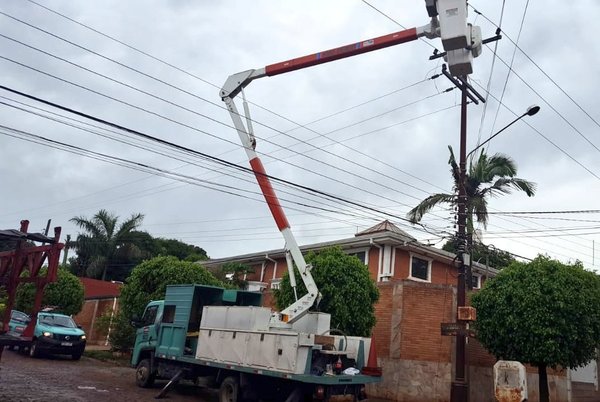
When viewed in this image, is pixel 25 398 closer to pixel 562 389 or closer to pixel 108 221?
pixel 562 389

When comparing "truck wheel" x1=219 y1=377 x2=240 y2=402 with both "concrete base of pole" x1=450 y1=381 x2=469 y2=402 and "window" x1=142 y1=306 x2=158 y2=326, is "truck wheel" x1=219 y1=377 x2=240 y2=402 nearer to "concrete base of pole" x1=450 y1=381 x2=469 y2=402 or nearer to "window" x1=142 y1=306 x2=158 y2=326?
"window" x1=142 y1=306 x2=158 y2=326

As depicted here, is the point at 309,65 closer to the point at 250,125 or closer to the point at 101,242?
the point at 250,125

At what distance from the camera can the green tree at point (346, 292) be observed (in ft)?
49.3

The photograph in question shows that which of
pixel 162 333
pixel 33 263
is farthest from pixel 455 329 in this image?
pixel 33 263

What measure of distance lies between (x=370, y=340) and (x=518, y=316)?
4361mm

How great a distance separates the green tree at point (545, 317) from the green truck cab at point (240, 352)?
433cm

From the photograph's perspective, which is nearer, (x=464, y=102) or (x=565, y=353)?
(x=565, y=353)

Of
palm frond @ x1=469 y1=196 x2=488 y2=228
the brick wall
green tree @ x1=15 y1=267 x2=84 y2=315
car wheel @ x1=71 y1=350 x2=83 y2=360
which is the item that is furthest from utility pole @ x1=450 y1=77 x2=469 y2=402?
the brick wall

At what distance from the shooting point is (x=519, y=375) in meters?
11.2

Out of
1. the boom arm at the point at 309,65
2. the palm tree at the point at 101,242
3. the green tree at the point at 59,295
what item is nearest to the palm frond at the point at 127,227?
the palm tree at the point at 101,242

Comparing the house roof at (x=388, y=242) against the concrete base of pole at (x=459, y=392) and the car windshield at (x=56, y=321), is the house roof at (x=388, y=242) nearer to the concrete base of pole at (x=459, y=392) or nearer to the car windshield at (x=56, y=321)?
the concrete base of pole at (x=459, y=392)

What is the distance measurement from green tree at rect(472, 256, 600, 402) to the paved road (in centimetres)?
788

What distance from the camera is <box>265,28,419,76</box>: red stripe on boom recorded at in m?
11.1

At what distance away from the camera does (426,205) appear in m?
20.5
